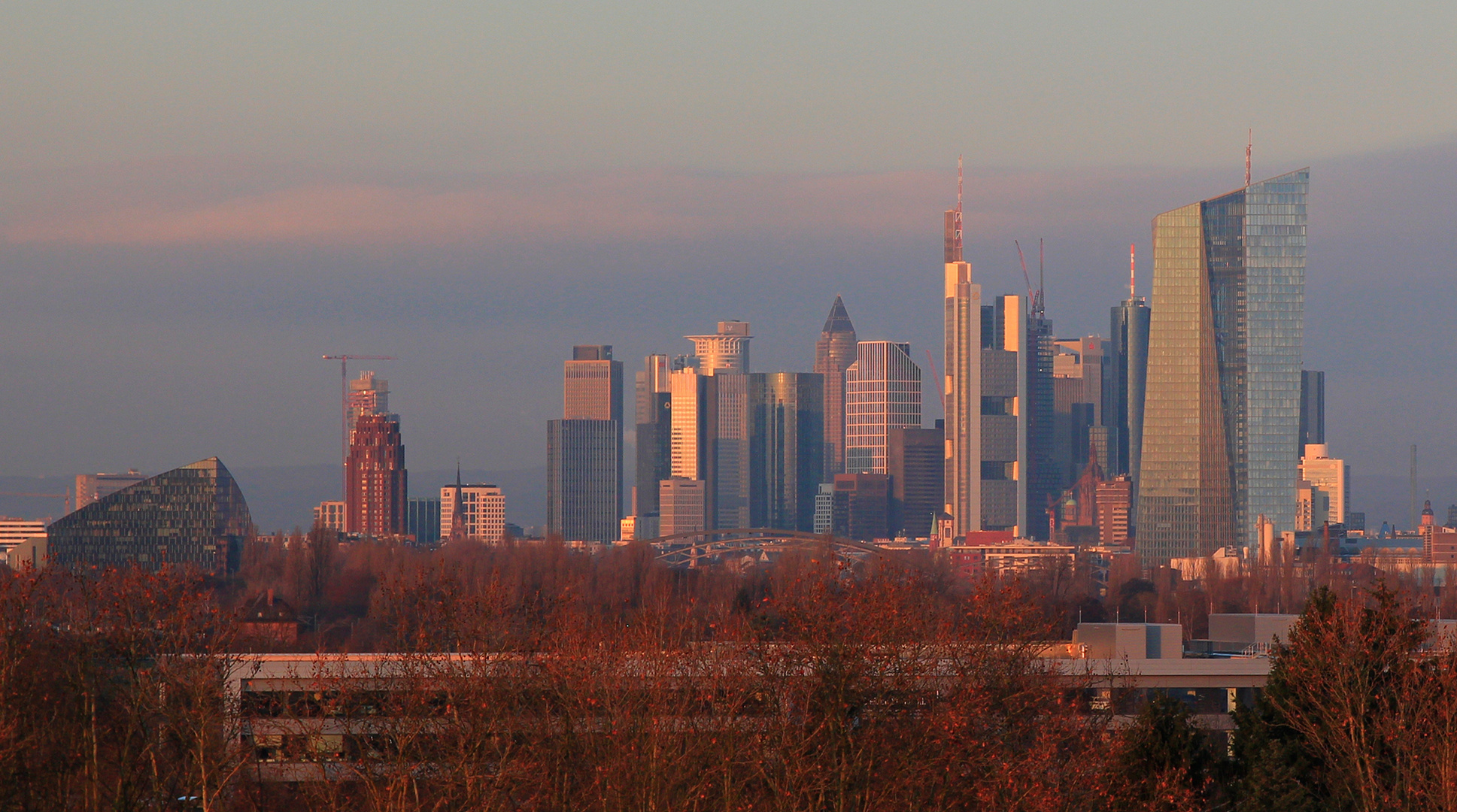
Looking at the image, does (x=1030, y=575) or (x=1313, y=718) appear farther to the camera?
(x=1030, y=575)

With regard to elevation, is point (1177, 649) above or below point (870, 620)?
below

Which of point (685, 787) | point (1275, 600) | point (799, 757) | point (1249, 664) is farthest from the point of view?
point (1275, 600)

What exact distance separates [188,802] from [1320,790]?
22142 millimetres

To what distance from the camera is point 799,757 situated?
3023 cm

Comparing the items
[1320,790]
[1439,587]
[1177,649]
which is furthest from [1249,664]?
[1439,587]

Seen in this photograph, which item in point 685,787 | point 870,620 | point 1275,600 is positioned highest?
point 870,620

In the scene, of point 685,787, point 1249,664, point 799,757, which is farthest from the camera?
point 1249,664

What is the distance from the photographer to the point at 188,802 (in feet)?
116

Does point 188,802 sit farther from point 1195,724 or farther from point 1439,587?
point 1439,587

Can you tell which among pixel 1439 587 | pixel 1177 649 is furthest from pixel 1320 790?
pixel 1439 587

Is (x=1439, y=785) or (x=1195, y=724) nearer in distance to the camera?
(x=1439, y=785)

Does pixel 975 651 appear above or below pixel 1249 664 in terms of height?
above

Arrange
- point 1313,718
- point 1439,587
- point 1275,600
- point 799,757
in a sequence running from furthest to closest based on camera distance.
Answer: point 1439,587 → point 1275,600 → point 1313,718 → point 799,757

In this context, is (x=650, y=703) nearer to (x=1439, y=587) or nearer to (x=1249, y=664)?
(x=1249, y=664)
